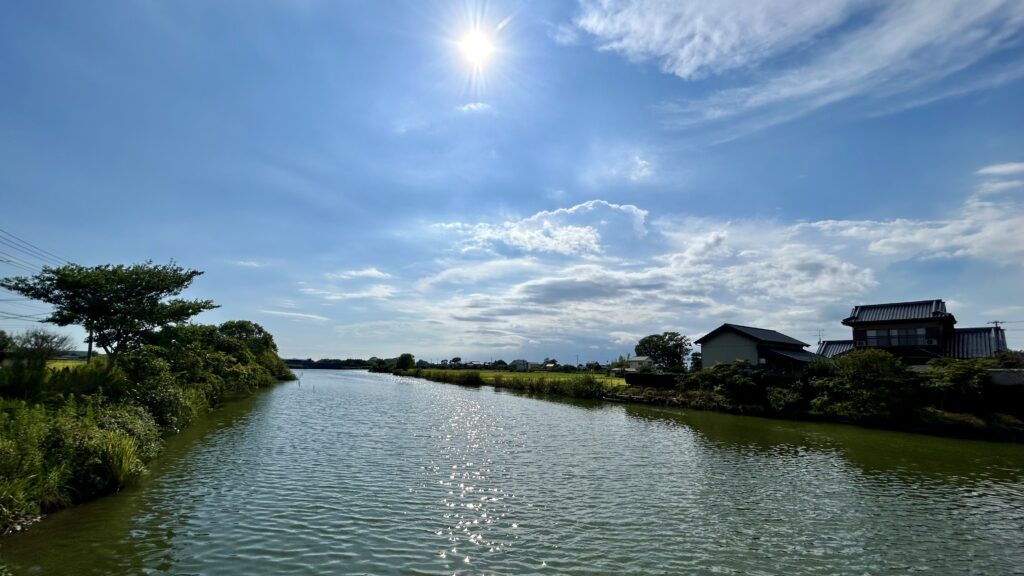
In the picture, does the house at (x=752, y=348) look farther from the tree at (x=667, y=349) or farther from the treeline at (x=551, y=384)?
the tree at (x=667, y=349)

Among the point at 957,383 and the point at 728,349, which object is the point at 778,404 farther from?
the point at 728,349

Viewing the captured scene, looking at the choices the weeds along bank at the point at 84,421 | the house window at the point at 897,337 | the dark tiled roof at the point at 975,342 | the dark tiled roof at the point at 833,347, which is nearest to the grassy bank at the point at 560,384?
the dark tiled roof at the point at 833,347

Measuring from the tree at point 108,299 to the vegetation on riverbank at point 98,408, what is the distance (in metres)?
0.10

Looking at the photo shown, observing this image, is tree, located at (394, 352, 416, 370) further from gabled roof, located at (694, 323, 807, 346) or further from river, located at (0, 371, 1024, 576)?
river, located at (0, 371, 1024, 576)

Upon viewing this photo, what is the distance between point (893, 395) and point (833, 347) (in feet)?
77.7

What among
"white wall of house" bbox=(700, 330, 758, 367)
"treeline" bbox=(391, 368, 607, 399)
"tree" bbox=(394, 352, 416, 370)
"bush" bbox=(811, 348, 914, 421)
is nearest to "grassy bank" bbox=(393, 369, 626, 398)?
"treeline" bbox=(391, 368, 607, 399)

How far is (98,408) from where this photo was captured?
60.8 feet

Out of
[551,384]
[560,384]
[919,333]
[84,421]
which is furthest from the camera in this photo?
[551,384]

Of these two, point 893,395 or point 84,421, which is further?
point 893,395

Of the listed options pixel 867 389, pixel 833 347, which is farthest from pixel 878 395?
pixel 833 347

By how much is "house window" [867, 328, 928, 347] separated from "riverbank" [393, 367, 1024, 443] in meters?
16.1

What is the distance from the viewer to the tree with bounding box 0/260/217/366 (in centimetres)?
2861

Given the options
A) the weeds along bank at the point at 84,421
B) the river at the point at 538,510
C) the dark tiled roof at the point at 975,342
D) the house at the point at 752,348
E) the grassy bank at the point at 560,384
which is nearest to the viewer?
the river at the point at 538,510

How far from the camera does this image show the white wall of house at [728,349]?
179ft
